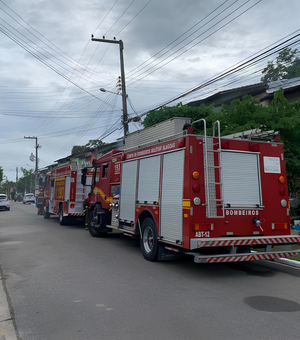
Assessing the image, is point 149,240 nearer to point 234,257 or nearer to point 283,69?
point 234,257

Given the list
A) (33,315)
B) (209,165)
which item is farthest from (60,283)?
(209,165)

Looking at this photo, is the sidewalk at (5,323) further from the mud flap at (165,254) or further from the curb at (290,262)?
the curb at (290,262)

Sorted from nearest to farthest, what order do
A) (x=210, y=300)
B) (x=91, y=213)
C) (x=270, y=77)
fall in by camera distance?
(x=210, y=300) → (x=91, y=213) → (x=270, y=77)

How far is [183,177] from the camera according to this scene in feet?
24.1

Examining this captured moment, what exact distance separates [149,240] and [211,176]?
2.64 m

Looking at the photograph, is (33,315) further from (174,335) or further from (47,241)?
(47,241)

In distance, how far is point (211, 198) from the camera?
7.27 metres

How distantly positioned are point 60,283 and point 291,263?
533cm

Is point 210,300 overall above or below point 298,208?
below

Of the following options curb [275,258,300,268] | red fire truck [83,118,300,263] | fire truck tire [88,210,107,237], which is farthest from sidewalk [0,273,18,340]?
fire truck tire [88,210,107,237]

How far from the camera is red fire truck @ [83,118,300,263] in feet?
23.4

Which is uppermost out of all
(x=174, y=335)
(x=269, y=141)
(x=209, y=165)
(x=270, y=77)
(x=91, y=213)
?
(x=270, y=77)

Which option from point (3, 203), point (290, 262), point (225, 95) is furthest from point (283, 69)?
point (290, 262)

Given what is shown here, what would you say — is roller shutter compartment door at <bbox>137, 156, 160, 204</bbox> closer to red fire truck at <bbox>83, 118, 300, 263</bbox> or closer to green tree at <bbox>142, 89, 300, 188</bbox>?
red fire truck at <bbox>83, 118, 300, 263</bbox>
